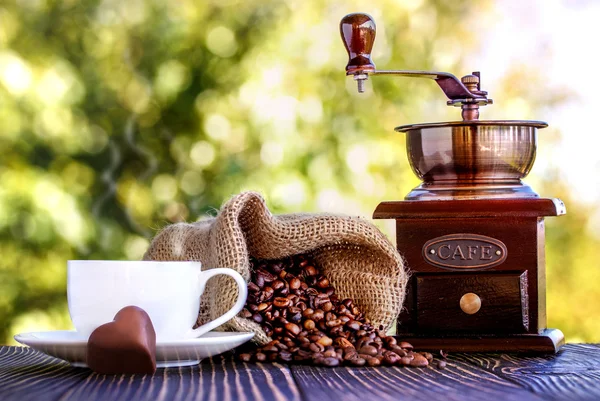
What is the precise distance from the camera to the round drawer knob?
1.36m

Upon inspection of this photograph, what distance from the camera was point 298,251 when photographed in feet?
4.51

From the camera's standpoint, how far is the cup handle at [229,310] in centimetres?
117

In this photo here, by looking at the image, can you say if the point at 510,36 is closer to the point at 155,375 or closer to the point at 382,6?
the point at 382,6

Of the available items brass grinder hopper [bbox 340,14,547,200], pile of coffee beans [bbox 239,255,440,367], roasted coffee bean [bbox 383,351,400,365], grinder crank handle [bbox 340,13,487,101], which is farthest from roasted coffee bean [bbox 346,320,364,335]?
grinder crank handle [bbox 340,13,487,101]

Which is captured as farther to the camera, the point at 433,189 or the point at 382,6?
the point at 382,6

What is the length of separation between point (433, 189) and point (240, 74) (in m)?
1.97

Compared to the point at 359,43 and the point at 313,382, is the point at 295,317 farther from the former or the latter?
the point at 359,43

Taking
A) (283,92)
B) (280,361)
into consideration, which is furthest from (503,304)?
(283,92)

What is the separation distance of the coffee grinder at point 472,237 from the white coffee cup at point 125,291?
0.41 meters

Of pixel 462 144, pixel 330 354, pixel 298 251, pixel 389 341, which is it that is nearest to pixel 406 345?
Answer: pixel 389 341

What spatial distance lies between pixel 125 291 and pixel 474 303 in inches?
22.2

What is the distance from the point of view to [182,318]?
3.77ft

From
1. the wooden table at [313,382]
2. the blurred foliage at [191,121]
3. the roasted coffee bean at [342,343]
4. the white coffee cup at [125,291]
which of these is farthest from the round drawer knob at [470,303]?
the blurred foliage at [191,121]

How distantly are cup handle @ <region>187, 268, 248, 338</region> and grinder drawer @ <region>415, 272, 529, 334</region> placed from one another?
33 centimetres
